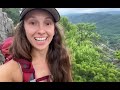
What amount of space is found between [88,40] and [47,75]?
A: 899cm

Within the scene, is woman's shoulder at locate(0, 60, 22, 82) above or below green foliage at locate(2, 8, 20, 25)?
below

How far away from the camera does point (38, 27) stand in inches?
59.3

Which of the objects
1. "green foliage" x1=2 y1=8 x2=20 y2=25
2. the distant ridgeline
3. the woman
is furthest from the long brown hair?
the distant ridgeline

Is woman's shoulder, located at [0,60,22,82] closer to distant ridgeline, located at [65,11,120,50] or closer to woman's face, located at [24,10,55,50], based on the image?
woman's face, located at [24,10,55,50]

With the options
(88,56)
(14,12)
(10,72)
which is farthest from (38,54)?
(88,56)

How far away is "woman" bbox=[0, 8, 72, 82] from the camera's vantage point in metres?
1.49

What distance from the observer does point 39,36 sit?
1.50 meters

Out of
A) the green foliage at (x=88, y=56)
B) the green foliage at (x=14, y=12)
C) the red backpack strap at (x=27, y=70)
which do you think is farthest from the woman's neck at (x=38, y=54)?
the green foliage at (x=88, y=56)

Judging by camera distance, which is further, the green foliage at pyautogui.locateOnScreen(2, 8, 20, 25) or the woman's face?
the green foliage at pyautogui.locateOnScreen(2, 8, 20, 25)

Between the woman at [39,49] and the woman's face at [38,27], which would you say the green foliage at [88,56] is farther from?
the woman's face at [38,27]
